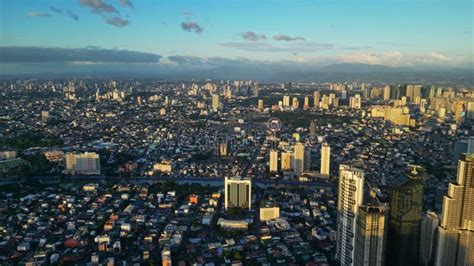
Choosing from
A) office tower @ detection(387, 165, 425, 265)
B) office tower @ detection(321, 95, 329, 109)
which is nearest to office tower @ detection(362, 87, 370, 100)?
office tower @ detection(321, 95, 329, 109)

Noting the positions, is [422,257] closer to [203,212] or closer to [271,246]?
[271,246]

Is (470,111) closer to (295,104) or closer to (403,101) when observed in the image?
(403,101)

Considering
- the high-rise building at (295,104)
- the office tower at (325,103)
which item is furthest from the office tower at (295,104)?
the office tower at (325,103)

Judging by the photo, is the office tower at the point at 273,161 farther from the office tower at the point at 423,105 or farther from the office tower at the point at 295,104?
the office tower at the point at 295,104

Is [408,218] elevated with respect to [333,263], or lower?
elevated

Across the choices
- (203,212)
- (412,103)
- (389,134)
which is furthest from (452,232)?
(412,103)

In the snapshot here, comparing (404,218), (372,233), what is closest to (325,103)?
(404,218)

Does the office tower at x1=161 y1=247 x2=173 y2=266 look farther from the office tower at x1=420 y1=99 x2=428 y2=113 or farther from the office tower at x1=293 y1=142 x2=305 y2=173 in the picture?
the office tower at x1=420 y1=99 x2=428 y2=113
